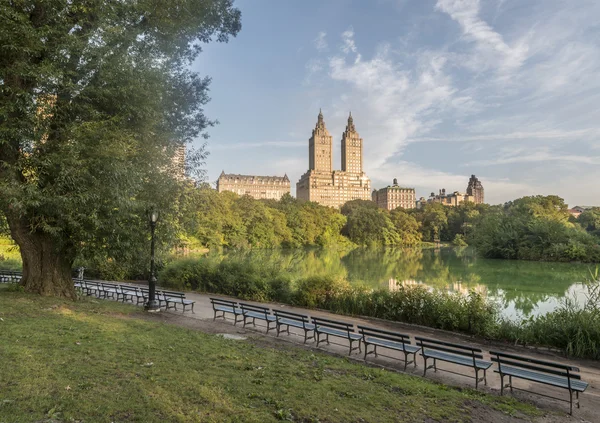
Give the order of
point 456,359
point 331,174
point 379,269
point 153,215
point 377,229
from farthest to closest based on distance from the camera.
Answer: point 331,174 → point 377,229 → point 379,269 → point 153,215 → point 456,359

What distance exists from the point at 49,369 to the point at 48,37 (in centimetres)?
934

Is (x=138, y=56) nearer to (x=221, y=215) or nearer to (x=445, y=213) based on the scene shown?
(x=221, y=215)

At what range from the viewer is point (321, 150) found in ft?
568

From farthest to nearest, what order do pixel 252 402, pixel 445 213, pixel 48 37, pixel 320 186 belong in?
1. pixel 320 186
2. pixel 445 213
3. pixel 48 37
4. pixel 252 402

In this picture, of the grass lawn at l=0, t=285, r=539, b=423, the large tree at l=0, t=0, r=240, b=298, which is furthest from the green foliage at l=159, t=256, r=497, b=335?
the large tree at l=0, t=0, r=240, b=298

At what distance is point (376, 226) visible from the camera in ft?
294

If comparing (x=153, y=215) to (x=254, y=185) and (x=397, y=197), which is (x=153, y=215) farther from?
(x=397, y=197)

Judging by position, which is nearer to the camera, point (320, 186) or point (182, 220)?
point (182, 220)

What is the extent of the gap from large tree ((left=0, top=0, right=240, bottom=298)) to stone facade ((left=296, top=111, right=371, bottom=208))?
5430 inches

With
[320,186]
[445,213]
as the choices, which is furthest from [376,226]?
[320,186]

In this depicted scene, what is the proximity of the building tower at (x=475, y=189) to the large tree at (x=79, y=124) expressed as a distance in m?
176

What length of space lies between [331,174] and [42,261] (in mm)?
154464

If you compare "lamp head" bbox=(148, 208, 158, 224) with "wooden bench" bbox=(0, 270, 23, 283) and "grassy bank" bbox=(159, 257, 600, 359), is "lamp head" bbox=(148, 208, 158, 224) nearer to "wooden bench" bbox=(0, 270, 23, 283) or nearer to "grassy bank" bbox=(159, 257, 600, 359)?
"grassy bank" bbox=(159, 257, 600, 359)

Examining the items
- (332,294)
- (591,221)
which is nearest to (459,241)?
(591,221)
